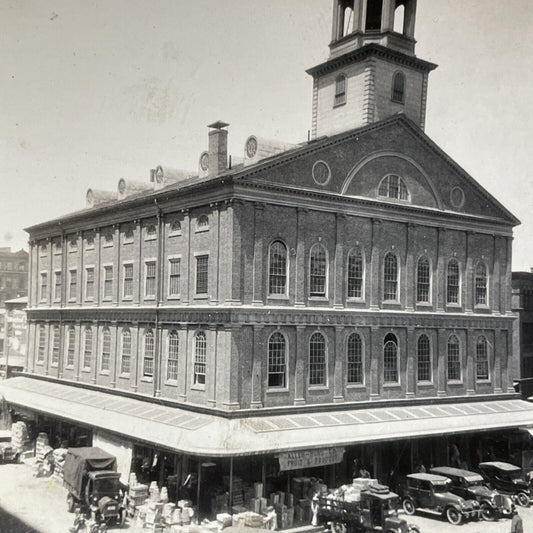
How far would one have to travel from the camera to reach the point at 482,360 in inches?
1567


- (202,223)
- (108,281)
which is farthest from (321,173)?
(108,281)

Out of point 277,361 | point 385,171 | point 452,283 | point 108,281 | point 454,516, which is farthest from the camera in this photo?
point 108,281

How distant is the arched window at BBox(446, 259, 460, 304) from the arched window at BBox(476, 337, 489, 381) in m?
3.00

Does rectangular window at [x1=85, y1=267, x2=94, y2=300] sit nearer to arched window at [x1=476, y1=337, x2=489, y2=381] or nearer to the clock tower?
the clock tower

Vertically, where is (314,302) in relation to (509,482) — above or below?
above

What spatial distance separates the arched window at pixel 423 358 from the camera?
37.0m

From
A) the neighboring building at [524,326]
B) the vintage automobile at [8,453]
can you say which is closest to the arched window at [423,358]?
the neighboring building at [524,326]

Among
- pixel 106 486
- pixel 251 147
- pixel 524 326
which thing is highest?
pixel 251 147

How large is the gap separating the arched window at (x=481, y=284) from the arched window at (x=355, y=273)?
8.67 metres

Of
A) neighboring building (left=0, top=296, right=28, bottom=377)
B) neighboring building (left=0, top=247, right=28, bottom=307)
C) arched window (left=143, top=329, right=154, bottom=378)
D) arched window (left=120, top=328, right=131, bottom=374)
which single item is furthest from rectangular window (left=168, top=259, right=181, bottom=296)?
neighboring building (left=0, top=247, right=28, bottom=307)

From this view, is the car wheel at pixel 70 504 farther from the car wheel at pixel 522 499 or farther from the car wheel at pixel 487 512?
the car wheel at pixel 522 499

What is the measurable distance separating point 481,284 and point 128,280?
766 inches

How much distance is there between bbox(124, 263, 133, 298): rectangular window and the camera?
127ft

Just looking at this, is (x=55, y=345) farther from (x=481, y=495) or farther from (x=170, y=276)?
(x=481, y=495)
